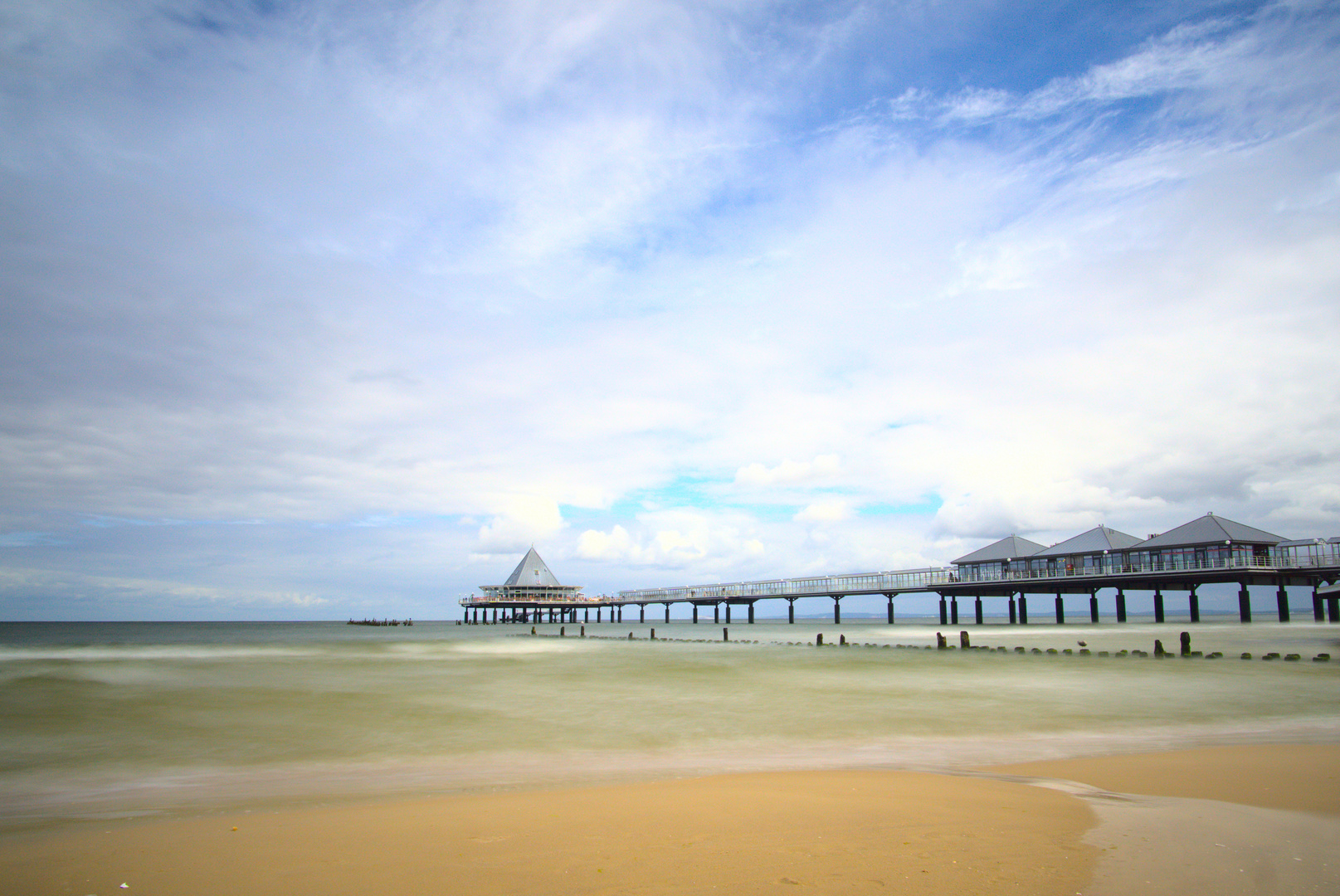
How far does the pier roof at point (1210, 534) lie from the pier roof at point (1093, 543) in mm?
2808

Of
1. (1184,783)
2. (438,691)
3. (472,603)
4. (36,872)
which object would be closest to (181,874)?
(36,872)

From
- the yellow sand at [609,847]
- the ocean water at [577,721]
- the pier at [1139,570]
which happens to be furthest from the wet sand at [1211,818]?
the pier at [1139,570]

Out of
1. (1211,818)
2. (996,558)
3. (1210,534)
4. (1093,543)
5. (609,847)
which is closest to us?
(609,847)

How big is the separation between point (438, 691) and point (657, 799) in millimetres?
16021

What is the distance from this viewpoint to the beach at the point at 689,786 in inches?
219

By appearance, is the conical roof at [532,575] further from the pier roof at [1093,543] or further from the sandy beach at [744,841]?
the sandy beach at [744,841]

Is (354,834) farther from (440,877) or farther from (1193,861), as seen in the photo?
(1193,861)

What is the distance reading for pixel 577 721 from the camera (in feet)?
53.1

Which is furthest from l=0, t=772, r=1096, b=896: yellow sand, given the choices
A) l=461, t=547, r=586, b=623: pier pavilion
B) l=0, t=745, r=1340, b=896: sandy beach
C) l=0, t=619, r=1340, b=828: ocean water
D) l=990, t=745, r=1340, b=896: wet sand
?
l=461, t=547, r=586, b=623: pier pavilion

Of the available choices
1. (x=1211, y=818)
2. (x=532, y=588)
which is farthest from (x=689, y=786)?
(x=532, y=588)

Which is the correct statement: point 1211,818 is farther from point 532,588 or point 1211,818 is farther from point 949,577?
point 532,588

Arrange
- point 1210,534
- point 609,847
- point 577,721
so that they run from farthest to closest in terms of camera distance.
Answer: point 1210,534 → point 577,721 → point 609,847

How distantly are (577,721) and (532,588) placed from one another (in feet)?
347

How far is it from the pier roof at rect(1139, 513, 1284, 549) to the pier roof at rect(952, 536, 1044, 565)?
11.4 meters
